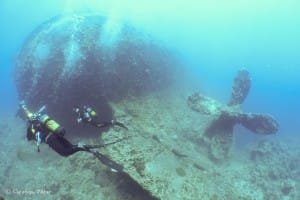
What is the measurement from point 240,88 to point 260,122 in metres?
2.08

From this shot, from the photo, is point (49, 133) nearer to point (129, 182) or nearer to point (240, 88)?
point (129, 182)

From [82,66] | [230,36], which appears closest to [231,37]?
[230,36]

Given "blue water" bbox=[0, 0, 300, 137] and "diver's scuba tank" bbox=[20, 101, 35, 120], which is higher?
"blue water" bbox=[0, 0, 300, 137]

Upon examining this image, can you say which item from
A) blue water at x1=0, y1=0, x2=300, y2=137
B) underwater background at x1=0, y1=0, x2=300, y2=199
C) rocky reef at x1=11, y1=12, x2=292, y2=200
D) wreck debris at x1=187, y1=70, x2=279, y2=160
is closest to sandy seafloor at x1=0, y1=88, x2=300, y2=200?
rocky reef at x1=11, y1=12, x2=292, y2=200

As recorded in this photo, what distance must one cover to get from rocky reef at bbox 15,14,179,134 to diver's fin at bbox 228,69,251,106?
3291 mm

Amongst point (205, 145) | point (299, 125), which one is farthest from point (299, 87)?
point (205, 145)

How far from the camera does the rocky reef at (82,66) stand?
39.3ft

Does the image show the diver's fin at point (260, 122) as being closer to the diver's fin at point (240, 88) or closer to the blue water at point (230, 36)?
the diver's fin at point (240, 88)

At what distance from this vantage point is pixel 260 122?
12.8m

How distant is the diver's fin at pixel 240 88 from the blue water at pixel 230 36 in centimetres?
2506

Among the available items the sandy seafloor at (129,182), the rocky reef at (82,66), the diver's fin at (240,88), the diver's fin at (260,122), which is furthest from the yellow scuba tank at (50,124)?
the diver's fin at (240,88)

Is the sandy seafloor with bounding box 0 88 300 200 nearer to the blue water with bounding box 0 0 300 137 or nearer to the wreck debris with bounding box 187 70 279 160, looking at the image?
the wreck debris with bounding box 187 70 279 160

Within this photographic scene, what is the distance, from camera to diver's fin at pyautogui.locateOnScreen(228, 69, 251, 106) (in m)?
14.0

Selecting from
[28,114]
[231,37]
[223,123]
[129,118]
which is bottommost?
[129,118]
